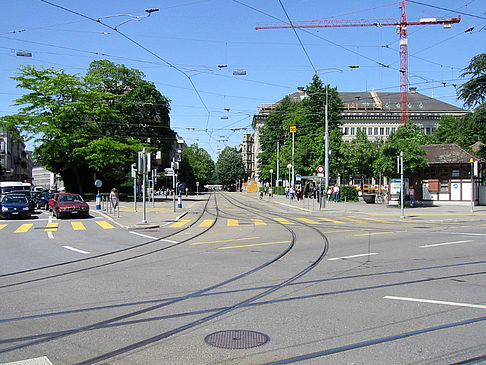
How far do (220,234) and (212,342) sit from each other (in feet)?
41.0

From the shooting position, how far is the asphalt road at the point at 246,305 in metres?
4.74

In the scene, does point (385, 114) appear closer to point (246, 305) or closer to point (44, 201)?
point (44, 201)

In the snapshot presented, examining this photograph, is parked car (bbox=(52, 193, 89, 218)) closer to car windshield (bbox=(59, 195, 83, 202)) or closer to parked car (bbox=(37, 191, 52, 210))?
car windshield (bbox=(59, 195, 83, 202))

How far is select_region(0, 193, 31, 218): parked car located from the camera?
25438mm

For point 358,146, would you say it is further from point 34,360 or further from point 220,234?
point 34,360

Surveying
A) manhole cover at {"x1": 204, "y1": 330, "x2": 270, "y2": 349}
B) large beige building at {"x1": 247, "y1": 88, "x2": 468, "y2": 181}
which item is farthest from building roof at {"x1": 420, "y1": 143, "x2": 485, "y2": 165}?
large beige building at {"x1": 247, "y1": 88, "x2": 468, "y2": 181}

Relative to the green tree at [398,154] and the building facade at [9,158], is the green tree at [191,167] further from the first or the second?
the green tree at [398,154]

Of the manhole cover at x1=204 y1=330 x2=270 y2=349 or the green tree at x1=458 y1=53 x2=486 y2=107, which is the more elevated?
the green tree at x1=458 y1=53 x2=486 y2=107

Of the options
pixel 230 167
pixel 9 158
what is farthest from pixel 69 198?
pixel 230 167

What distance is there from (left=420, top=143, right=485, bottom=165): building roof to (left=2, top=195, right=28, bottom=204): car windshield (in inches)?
1229

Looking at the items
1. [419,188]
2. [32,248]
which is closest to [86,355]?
[32,248]

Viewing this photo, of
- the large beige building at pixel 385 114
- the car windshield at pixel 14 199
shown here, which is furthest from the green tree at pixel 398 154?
the large beige building at pixel 385 114

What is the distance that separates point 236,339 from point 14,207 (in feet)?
79.6

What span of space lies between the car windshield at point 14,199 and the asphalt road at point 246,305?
14.6 meters
